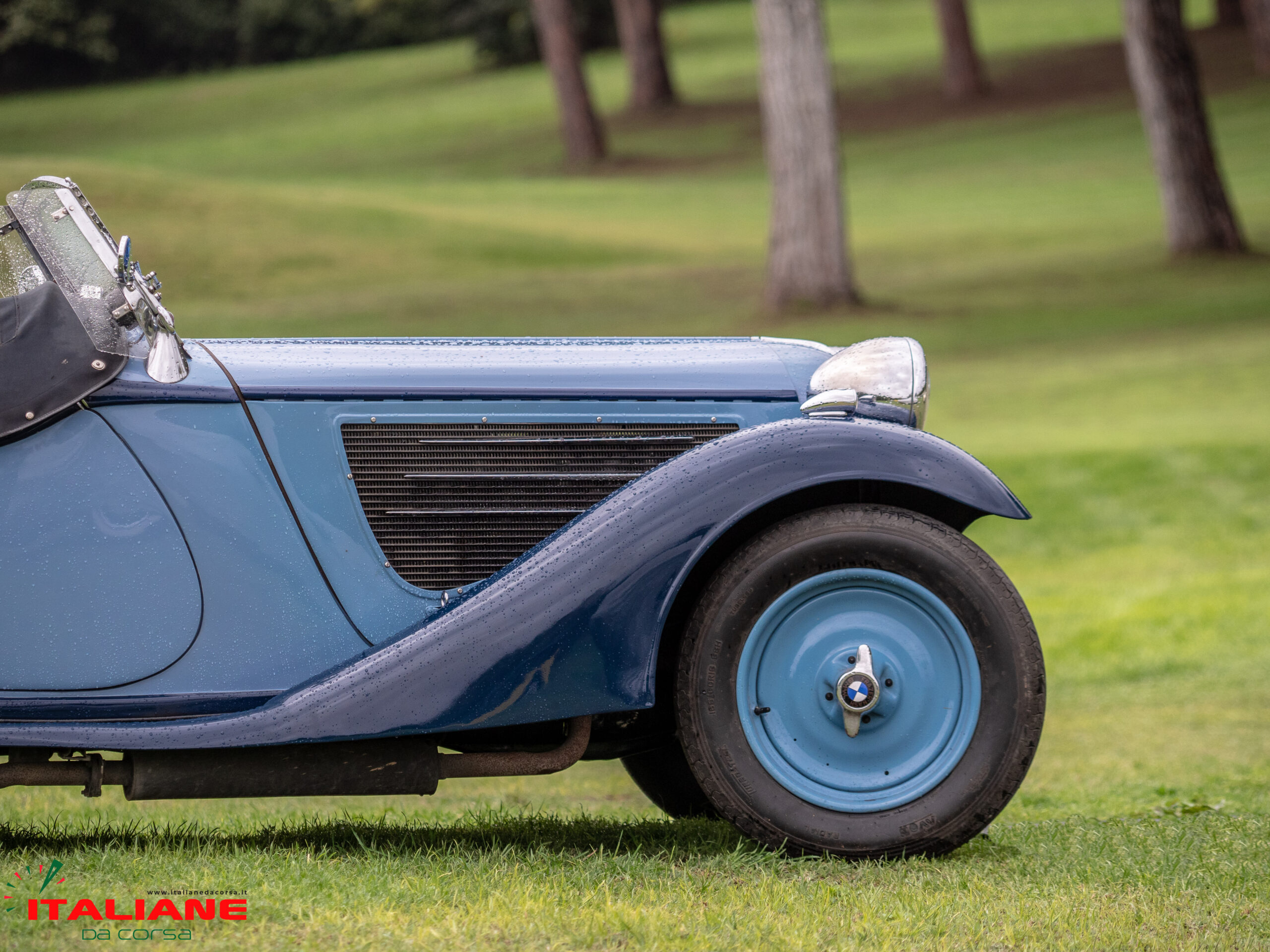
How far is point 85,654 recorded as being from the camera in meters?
3.81

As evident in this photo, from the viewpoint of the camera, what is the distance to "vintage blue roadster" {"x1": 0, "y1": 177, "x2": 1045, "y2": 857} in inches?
145

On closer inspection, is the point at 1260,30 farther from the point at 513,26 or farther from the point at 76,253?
the point at 76,253

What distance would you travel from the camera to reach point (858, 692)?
3.75m

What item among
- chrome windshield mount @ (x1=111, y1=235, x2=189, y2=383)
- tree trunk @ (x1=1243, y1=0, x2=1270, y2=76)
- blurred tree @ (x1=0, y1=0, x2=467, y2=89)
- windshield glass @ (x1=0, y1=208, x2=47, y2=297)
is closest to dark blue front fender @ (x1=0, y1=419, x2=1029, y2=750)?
chrome windshield mount @ (x1=111, y1=235, x2=189, y2=383)

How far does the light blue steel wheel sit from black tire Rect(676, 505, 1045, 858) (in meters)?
0.03

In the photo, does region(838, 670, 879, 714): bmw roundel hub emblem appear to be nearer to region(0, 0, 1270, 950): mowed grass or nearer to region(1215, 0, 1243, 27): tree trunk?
region(0, 0, 1270, 950): mowed grass

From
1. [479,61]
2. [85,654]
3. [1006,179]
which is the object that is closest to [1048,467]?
[85,654]

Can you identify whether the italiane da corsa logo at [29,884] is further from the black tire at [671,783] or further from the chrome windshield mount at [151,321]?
the black tire at [671,783]

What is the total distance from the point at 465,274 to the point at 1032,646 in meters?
20.9

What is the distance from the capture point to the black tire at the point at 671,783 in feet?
15.3

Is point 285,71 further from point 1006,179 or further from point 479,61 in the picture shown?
point 1006,179

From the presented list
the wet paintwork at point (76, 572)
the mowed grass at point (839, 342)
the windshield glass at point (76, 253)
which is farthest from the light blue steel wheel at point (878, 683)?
the windshield glass at point (76, 253)

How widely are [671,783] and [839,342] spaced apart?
44.0 ft

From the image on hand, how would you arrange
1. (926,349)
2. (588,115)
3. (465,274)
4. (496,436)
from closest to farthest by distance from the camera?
(496,436) < (926,349) < (465,274) < (588,115)
